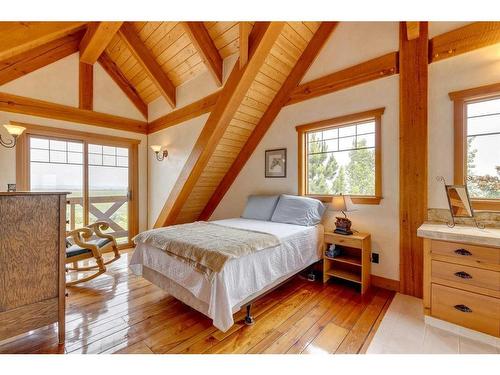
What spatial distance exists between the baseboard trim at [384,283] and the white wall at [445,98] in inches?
35.3

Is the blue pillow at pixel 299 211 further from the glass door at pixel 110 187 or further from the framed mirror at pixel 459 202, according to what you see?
the glass door at pixel 110 187

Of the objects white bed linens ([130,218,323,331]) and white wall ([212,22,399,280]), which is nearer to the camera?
white bed linens ([130,218,323,331])

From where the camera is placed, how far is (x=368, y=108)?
8.32 feet

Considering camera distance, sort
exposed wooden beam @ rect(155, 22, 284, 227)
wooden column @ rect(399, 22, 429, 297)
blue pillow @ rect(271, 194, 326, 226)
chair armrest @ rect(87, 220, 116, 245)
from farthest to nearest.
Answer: chair armrest @ rect(87, 220, 116, 245)
blue pillow @ rect(271, 194, 326, 226)
exposed wooden beam @ rect(155, 22, 284, 227)
wooden column @ rect(399, 22, 429, 297)

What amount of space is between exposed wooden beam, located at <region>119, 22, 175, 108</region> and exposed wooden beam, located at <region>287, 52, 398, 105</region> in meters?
2.04

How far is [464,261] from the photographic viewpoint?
165 centimetres

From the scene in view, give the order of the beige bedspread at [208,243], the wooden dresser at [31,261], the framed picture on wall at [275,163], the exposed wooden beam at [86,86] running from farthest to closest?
1. the exposed wooden beam at [86,86]
2. the framed picture on wall at [275,163]
3. the beige bedspread at [208,243]
4. the wooden dresser at [31,261]

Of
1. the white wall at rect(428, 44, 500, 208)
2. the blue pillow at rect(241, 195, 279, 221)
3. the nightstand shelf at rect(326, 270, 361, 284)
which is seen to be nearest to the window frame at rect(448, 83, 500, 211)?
the white wall at rect(428, 44, 500, 208)

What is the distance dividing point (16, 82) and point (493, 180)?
5.62m

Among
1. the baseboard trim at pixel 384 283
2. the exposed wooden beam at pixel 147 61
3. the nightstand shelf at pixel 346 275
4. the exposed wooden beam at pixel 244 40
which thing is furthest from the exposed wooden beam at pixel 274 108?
the baseboard trim at pixel 384 283

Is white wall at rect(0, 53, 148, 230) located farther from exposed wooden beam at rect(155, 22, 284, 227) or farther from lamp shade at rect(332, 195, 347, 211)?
lamp shade at rect(332, 195, 347, 211)

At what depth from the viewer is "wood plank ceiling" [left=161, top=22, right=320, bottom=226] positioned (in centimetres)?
277

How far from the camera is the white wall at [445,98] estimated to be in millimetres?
1979

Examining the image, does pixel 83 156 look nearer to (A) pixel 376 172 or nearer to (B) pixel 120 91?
(B) pixel 120 91
